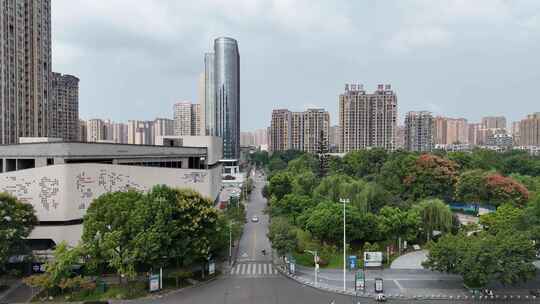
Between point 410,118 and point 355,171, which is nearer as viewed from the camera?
point 355,171

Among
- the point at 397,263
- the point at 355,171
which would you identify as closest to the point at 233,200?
the point at 355,171

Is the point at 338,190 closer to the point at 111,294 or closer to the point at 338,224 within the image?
the point at 338,224

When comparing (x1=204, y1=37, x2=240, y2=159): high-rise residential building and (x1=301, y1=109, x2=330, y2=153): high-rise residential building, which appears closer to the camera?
(x1=301, y1=109, x2=330, y2=153): high-rise residential building

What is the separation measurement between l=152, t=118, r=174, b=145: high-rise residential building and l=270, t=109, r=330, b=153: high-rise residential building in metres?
38.3

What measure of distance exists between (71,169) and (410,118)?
300 feet

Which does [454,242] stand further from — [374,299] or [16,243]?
[16,243]

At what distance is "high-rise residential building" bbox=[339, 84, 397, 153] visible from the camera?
87.6m

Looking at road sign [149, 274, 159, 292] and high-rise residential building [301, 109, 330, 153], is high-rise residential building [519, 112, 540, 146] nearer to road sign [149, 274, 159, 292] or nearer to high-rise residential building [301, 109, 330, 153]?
high-rise residential building [301, 109, 330, 153]

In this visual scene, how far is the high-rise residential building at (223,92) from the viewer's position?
105250mm

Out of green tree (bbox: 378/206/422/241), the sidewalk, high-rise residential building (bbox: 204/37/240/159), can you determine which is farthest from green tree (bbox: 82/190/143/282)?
high-rise residential building (bbox: 204/37/240/159)

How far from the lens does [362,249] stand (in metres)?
29.2

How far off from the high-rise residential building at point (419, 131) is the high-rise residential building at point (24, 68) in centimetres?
8437

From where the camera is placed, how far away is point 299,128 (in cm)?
11075

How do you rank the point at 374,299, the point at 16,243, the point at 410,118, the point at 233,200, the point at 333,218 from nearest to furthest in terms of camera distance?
the point at 374,299 < the point at 16,243 < the point at 333,218 < the point at 233,200 < the point at 410,118
